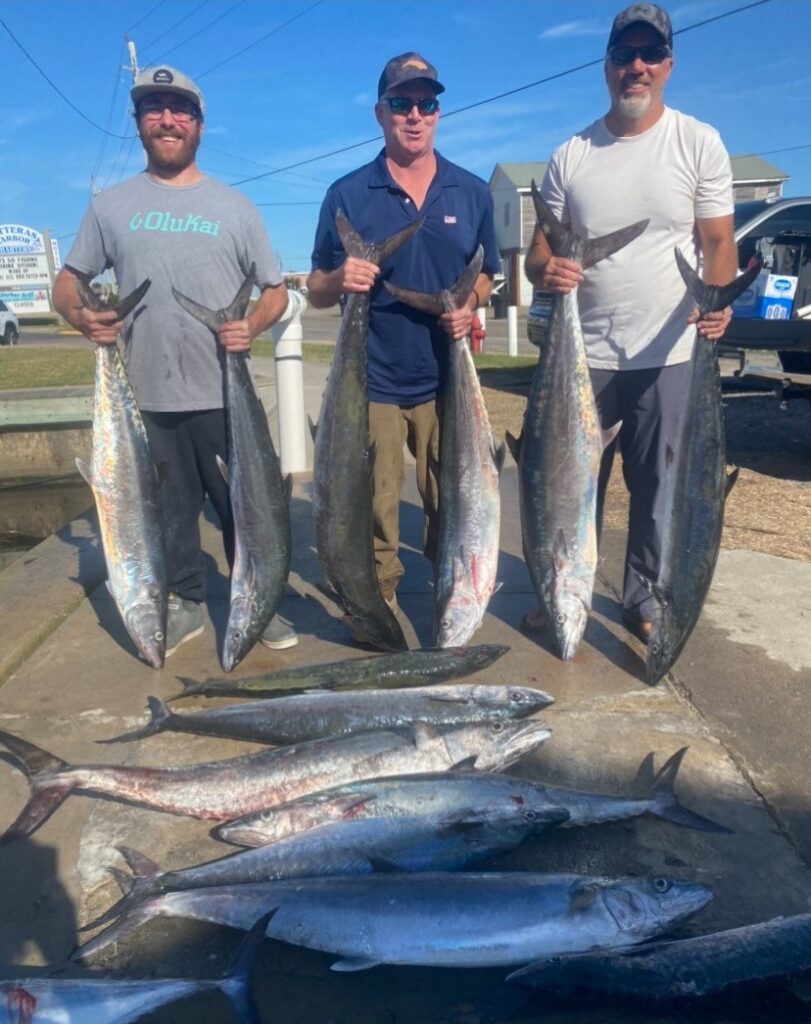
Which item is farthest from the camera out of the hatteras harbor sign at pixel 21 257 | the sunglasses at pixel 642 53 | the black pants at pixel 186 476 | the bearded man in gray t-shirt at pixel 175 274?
the hatteras harbor sign at pixel 21 257

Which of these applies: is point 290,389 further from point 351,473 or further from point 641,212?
point 641,212

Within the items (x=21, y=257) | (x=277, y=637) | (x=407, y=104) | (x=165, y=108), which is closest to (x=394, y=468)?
(x=277, y=637)

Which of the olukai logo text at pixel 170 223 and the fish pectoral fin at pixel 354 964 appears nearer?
the fish pectoral fin at pixel 354 964

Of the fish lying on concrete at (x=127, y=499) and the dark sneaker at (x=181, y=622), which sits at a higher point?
the fish lying on concrete at (x=127, y=499)

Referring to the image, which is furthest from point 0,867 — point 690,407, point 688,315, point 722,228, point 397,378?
point 722,228

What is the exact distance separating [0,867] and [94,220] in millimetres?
2529

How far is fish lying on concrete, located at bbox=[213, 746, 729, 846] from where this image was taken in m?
2.46

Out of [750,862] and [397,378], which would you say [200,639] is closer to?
[397,378]

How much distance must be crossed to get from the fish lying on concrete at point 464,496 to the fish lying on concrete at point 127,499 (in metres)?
1.18

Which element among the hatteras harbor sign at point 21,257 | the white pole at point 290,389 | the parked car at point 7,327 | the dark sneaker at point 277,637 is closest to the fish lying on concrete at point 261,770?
the dark sneaker at point 277,637

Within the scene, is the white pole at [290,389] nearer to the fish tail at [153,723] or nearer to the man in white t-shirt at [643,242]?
the man in white t-shirt at [643,242]

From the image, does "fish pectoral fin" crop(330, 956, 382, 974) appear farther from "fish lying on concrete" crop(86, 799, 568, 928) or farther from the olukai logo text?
the olukai logo text

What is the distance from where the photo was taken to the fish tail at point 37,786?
257cm

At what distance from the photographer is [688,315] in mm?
3562
